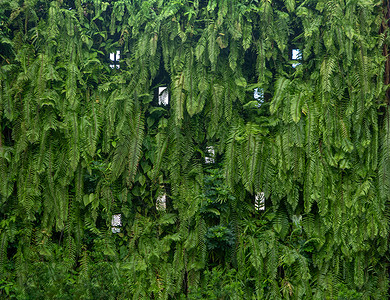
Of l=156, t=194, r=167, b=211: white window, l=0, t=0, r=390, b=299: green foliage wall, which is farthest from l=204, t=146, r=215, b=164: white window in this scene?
Answer: l=156, t=194, r=167, b=211: white window

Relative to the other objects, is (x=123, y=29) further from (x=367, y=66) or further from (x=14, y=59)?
(x=367, y=66)

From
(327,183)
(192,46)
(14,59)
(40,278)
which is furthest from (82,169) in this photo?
(327,183)

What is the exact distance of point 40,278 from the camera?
397 centimetres

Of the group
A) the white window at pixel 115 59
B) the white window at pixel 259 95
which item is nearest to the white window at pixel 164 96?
the white window at pixel 115 59

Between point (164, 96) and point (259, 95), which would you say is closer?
point (259, 95)

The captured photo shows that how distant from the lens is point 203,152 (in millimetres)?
4930

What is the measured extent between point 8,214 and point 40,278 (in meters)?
1.17

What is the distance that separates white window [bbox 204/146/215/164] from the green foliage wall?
0.07m

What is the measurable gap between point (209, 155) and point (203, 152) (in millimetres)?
103

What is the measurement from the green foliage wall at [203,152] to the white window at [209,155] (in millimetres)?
68

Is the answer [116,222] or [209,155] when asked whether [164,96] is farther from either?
[116,222]

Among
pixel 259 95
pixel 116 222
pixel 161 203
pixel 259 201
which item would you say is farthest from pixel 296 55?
pixel 116 222

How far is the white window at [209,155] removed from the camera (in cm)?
496

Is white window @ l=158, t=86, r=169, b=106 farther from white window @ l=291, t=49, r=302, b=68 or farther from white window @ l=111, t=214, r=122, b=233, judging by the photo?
white window @ l=291, t=49, r=302, b=68
